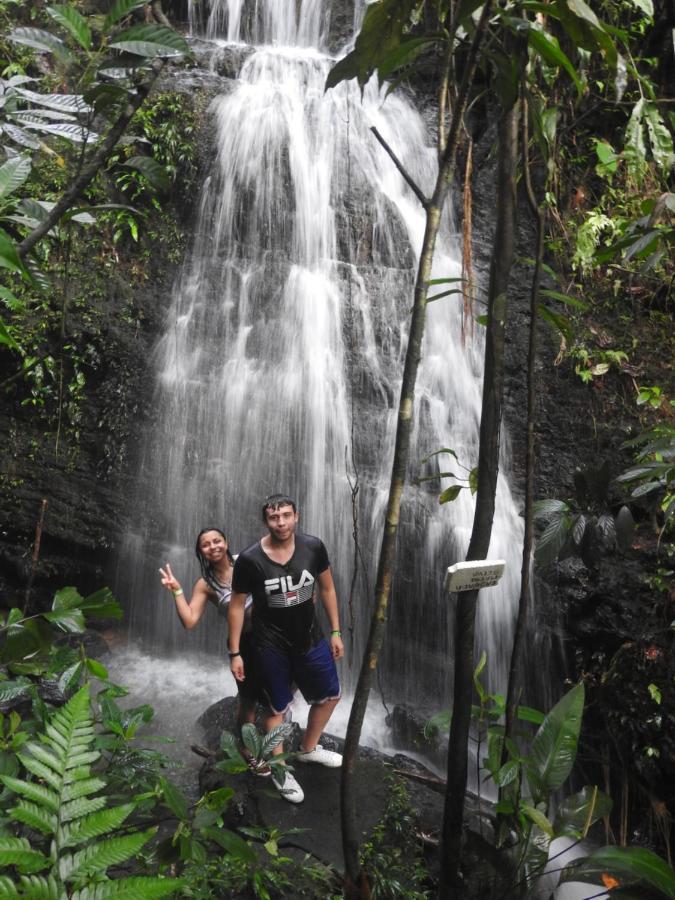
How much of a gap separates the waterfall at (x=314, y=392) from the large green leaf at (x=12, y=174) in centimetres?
360

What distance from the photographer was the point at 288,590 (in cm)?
310

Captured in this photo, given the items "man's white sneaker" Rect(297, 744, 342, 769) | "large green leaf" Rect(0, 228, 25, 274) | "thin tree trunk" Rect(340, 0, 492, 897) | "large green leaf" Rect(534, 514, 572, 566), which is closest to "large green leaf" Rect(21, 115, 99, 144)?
"large green leaf" Rect(0, 228, 25, 274)

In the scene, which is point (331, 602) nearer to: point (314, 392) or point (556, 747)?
point (556, 747)

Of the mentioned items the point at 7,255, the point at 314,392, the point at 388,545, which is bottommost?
the point at 314,392

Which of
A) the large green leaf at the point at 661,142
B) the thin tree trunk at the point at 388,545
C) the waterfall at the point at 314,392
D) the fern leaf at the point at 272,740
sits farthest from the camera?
the waterfall at the point at 314,392

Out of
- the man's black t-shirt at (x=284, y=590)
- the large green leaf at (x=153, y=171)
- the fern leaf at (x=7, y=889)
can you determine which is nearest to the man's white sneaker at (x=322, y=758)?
the man's black t-shirt at (x=284, y=590)

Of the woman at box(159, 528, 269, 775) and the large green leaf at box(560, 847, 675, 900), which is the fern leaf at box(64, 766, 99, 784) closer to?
the large green leaf at box(560, 847, 675, 900)

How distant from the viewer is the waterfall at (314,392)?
532 centimetres

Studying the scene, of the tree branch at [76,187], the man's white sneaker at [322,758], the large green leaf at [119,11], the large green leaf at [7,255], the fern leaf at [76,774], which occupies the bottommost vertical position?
the man's white sneaker at [322,758]

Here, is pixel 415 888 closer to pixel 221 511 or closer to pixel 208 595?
pixel 208 595

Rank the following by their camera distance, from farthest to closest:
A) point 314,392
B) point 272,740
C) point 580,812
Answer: point 314,392, point 272,740, point 580,812

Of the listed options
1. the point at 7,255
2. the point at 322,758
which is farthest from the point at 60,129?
→ the point at 322,758

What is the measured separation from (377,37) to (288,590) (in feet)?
7.44

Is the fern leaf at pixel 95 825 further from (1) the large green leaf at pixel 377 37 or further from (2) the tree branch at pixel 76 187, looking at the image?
(1) the large green leaf at pixel 377 37
